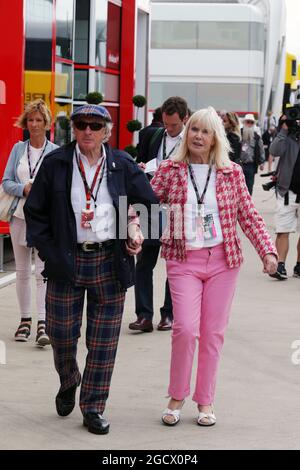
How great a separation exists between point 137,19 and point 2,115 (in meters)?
6.69

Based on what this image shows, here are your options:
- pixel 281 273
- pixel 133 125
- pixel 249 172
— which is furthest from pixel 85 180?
pixel 249 172

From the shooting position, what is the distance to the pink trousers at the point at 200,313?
6.05 m

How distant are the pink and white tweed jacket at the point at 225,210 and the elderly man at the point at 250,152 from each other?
11.1 meters

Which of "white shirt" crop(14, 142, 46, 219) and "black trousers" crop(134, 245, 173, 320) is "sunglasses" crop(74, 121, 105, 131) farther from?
"black trousers" crop(134, 245, 173, 320)

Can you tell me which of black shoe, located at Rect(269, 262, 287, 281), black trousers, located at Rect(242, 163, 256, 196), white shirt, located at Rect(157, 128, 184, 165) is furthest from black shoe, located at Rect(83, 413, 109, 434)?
black trousers, located at Rect(242, 163, 256, 196)

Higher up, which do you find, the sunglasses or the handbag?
the sunglasses

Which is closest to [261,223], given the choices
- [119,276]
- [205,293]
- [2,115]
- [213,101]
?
[205,293]

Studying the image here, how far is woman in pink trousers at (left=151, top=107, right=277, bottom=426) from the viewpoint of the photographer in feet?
19.9

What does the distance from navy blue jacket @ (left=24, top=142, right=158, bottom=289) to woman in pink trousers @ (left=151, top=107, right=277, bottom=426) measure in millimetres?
314

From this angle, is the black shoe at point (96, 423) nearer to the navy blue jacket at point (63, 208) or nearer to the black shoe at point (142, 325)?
the navy blue jacket at point (63, 208)

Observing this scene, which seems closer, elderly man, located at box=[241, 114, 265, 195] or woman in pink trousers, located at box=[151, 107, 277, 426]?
woman in pink trousers, located at box=[151, 107, 277, 426]

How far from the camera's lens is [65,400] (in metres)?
6.15
